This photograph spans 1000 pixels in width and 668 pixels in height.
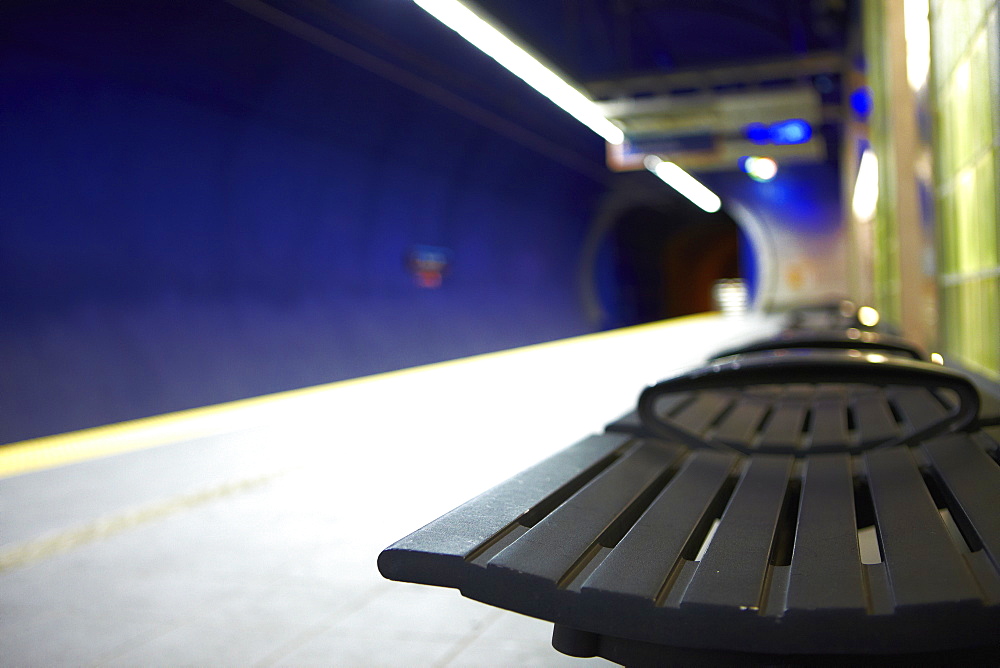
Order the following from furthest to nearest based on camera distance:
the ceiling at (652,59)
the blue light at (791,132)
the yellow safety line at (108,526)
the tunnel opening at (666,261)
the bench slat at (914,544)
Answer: the tunnel opening at (666,261), the blue light at (791,132), the ceiling at (652,59), the yellow safety line at (108,526), the bench slat at (914,544)

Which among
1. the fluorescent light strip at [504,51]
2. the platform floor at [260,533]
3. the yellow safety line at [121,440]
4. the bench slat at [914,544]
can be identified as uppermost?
the fluorescent light strip at [504,51]

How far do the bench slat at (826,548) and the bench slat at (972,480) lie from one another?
0.46 ft

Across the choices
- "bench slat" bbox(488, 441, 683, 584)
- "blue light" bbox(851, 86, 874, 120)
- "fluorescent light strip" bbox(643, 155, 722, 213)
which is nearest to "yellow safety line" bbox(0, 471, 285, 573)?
"bench slat" bbox(488, 441, 683, 584)

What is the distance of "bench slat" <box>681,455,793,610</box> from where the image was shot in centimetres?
86

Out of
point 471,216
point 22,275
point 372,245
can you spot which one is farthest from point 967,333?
point 471,216

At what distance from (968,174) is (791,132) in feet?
39.9

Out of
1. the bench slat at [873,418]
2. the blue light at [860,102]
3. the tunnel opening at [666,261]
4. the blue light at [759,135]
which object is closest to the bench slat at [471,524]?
the bench slat at [873,418]

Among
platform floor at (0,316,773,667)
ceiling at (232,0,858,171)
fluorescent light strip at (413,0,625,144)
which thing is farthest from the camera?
ceiling at (232,0,858,171)

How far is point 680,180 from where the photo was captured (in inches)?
773

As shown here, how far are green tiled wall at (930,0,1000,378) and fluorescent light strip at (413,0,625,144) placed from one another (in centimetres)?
332

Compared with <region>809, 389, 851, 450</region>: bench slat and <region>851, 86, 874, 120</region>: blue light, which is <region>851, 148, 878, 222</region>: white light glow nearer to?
<region>851, 86, 874, 120</region>: blue light

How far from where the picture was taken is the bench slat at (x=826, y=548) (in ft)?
2.75

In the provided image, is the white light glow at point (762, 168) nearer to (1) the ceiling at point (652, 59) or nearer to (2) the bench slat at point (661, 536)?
(1) the ceiling at point (652, 59)

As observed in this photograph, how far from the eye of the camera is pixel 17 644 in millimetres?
2035
